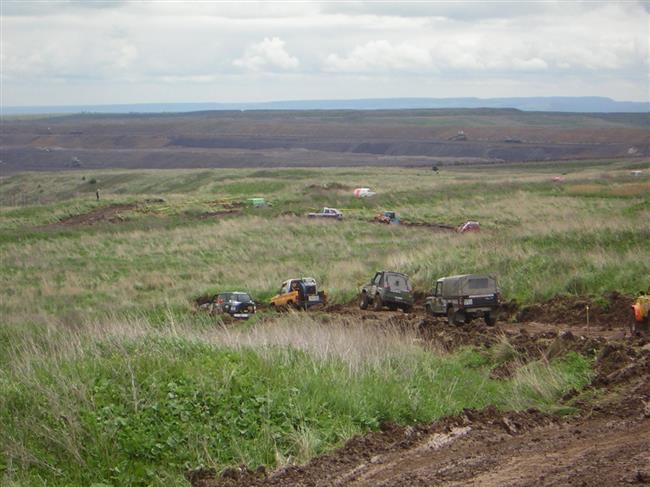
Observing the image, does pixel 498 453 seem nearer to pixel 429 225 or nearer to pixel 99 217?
pixel 429 225

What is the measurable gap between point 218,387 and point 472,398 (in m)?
3.48

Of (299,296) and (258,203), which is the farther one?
(258,203)

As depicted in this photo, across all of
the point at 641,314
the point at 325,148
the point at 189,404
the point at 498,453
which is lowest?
the point at 325,148

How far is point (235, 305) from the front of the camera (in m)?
26.8

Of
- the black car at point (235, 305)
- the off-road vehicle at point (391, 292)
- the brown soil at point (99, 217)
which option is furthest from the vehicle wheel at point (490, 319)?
the brown soil at point (99, 217)

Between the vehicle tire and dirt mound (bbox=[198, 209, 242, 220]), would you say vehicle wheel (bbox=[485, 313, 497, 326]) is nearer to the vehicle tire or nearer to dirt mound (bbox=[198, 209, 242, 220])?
the vehicle tire

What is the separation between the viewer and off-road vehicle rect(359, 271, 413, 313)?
86.0 feet

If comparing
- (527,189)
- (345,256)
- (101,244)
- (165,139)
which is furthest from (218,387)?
(165,139)

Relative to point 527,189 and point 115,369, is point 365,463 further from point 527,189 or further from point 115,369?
point 527,189

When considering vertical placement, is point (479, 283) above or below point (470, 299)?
above

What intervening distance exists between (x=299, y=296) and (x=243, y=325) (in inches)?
246

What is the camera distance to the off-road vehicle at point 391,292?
26.2 meters

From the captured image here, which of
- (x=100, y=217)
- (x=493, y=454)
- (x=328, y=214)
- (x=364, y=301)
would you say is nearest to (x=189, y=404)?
(x=493, y=454)

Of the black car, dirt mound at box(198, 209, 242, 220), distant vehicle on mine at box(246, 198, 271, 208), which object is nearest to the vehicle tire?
the black car
